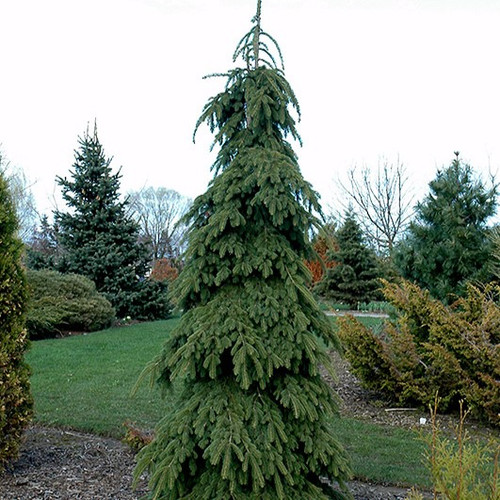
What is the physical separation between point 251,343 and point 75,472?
8.18 feet

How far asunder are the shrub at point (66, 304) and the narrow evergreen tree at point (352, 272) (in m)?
10.9

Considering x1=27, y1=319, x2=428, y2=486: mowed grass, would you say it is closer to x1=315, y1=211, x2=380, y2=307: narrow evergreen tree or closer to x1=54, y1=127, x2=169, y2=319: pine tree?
x1=54, y1=127, x2=169, y2=319: pine tree

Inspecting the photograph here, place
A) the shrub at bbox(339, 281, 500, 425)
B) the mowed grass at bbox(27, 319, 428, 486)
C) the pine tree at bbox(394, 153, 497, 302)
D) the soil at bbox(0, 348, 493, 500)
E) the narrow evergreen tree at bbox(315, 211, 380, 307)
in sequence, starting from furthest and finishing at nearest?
1. the narrow evergreen tree at bbox(315, 211, 380, 307)
2. the pine tree at bbox(394, 153, 497, 302)
3. the shrub at bbox(339, 281, 500, 425)
4. the mowed grass at bbox(27, 319, 428, 486)
5. the soil at bbox(0, 348, 493, 500)

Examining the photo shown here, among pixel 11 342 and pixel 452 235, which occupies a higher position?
pixel 452 235

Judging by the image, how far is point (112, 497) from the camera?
12.9 ft

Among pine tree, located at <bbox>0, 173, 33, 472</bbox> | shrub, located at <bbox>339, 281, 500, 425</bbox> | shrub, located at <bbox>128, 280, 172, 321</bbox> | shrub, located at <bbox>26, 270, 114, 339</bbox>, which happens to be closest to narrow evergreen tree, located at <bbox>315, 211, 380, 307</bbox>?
shrub, located at <bbox>128, 280, 172, 321</bbox>

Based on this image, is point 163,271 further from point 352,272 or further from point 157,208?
point 157,208

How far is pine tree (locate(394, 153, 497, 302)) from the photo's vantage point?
33.4ft

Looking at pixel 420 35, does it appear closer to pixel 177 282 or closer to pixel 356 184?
pixel 177 282

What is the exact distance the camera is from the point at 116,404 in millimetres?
6832

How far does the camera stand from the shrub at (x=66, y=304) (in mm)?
13602

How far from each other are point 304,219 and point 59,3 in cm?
641

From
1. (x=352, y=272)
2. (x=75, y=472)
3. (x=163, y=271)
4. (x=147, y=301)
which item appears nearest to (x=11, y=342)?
(x=75, y=472)

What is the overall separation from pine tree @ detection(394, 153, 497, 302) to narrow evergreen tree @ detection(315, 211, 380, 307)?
12242 millimetres
